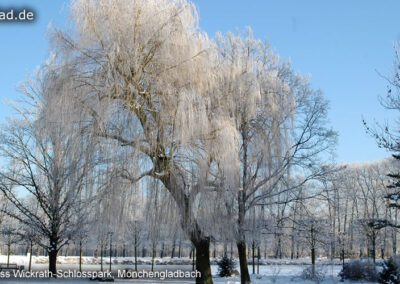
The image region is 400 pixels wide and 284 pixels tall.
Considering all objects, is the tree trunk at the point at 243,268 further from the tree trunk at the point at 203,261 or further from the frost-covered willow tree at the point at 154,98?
the frost-covered willow tree at the point at 154,98

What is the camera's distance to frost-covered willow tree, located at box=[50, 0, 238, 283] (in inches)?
393

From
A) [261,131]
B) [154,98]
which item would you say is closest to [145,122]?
[154,98]

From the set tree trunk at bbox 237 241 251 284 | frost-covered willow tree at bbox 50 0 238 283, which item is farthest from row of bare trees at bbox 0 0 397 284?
tree trunk at bbox 237 241 251 284

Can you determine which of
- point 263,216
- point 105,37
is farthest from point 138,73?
point 263,216

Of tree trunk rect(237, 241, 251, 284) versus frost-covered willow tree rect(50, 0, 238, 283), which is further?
tree trunk rect(237, 241, 251, 284)

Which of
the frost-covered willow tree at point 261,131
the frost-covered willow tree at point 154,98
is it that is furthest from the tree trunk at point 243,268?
the frost-covered willow tree at point 154,98

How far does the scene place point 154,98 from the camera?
10.7 meters

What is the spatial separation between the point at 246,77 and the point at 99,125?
5280mm

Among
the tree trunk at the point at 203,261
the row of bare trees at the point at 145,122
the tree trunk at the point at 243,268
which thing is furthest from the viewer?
the tree trunk at the point at 243,268

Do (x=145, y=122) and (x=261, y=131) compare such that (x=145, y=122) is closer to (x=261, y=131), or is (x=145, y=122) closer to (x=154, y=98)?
(x=154, y=98)

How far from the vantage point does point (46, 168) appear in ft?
52.6

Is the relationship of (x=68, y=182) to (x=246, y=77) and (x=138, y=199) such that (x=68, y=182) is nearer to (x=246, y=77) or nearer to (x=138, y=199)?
(x=138, y=199)

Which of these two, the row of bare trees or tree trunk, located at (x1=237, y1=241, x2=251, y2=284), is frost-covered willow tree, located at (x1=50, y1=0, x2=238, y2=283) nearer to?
the row of bare trees

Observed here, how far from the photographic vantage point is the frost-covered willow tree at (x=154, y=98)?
32.8 ft
